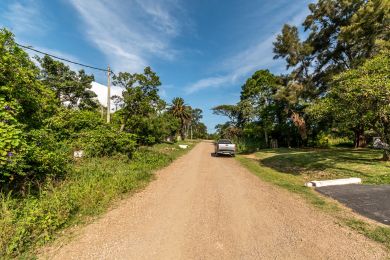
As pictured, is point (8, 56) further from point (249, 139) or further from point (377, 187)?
point (249, 139)

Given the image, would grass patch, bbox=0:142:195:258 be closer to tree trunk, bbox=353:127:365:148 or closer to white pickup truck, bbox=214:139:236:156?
white pickup truck, bbox=214:139:236:156

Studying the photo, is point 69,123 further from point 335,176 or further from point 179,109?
point 179,109

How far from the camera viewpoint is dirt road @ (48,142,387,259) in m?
3.64

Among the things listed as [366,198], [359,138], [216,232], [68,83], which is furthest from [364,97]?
[68,83]

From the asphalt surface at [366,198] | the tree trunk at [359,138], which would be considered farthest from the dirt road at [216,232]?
the tree trunk at [359,138]

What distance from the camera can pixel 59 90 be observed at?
108ft

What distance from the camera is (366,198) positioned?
21.3ft

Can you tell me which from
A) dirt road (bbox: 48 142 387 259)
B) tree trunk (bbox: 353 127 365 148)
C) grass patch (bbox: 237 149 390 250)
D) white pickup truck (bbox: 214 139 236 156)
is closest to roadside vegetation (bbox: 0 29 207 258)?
dirt road (bbox: 48 142 387 259)

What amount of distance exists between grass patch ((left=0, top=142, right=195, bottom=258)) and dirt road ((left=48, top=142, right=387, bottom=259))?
1.79ft

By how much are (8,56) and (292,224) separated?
8.18m

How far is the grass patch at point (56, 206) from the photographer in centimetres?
382

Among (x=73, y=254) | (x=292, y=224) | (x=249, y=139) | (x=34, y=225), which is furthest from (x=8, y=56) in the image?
(x=249, y=139)

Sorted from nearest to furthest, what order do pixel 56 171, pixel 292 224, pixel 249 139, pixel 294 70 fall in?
1. pixel 292 224
2. pixel 56 171
3. pixel 294 70
4. pixel 249 139

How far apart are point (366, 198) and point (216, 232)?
17.0ft
